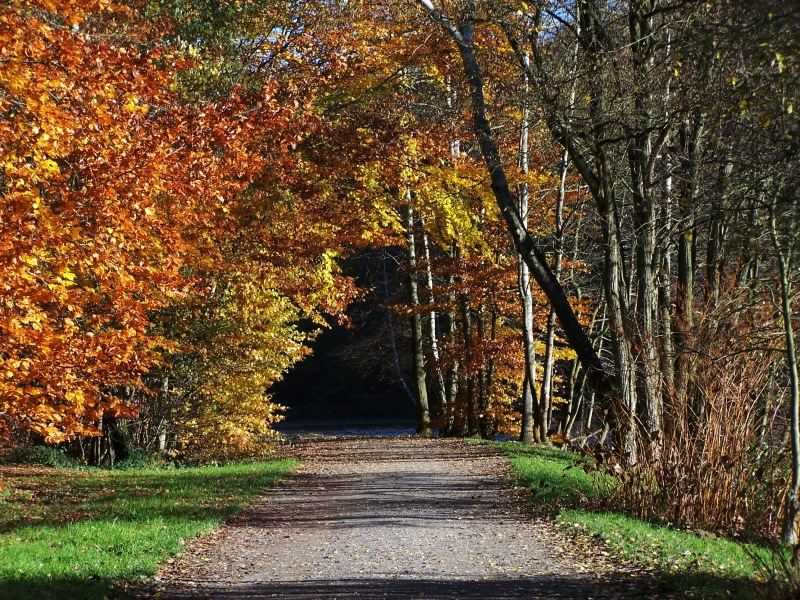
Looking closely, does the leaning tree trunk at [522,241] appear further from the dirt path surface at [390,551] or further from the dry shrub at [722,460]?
the dirt path surface at [390,551]

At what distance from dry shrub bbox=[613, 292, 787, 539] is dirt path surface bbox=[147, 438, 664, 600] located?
1.51 metres

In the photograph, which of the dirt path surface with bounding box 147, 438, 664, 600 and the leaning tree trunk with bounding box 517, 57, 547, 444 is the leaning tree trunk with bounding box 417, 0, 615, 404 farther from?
the leaning tree trunk with bounding box 517, 57, 547, 444

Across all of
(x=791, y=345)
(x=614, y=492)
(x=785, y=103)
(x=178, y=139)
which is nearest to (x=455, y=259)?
(x=178, y=139)

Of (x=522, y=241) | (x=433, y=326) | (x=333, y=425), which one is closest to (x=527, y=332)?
(x=433, y=326)

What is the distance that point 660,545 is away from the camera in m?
8.47

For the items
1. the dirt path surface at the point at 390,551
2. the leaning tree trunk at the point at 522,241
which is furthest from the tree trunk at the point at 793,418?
the leaning tree trunk at the point at 522,241

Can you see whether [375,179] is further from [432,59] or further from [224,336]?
[224,336]

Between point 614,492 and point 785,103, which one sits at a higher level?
point 785,103

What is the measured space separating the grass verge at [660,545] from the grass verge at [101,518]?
425cm

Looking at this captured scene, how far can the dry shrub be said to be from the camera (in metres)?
10.0

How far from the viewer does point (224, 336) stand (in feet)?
66.8

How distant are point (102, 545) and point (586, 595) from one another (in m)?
4.81

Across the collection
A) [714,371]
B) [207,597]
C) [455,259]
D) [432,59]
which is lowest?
[207,597]

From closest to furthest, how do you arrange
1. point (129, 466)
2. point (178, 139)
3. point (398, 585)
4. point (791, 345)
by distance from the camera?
1. point (398, 585)
2. point (791, 345)
3. point (178, 139)
4. point (129, 466)
